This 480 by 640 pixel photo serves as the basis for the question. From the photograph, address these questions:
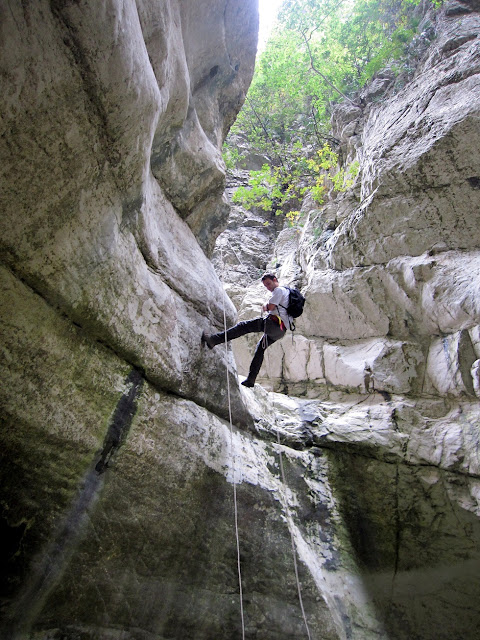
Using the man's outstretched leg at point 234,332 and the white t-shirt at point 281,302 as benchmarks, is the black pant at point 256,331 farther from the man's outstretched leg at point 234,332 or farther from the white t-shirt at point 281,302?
the white t-shirt at point 281,302

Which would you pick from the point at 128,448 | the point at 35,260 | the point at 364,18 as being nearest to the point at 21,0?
the point at 35,260

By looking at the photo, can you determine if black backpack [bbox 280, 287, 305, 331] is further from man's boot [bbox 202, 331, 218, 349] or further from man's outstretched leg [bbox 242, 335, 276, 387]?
man's boot [bbox 202, 331, 218, 349]

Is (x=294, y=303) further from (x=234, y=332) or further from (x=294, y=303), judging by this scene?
(x=234, y=332)

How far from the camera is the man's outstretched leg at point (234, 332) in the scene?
18.6 feet

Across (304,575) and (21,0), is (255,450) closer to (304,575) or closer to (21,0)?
(304,575)

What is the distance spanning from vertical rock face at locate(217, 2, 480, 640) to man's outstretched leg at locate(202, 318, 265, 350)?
149cm

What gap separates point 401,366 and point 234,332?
3.19 metres

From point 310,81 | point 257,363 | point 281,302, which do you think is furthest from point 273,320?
point 310,81

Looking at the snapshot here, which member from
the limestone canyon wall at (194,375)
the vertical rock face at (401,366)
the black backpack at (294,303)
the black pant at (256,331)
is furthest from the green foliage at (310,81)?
the black pant at (256,331)

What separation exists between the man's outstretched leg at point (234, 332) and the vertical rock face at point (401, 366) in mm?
1485

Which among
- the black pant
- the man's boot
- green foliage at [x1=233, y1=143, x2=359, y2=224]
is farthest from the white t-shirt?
green foliage at [x1=233, y1=143, x2=359, y2=224]

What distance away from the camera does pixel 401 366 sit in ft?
22.2

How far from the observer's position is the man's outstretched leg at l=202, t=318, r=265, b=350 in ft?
18.6

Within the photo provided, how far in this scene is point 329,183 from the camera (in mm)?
12180
